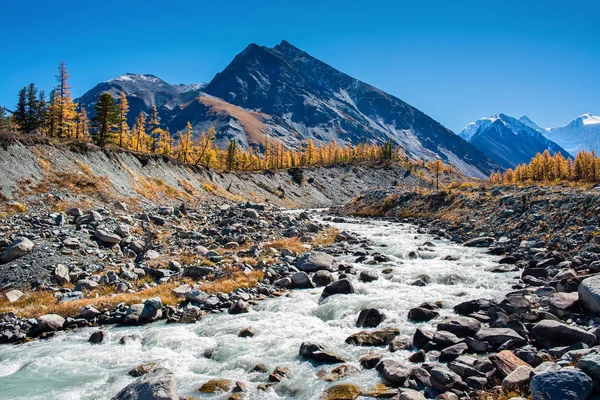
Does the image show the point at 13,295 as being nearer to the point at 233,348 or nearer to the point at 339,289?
the point at 233,348

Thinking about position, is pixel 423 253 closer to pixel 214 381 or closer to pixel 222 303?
pixel 222 303

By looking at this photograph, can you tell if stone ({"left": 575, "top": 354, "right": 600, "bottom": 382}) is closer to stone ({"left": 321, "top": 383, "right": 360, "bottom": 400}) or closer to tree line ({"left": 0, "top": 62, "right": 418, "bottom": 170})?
stone ({"left": 321, "top": 383, "right": 360, "bottom": 400})

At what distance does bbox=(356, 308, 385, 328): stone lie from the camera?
14578 mm

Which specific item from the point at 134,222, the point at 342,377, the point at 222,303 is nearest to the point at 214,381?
the point at 342,377

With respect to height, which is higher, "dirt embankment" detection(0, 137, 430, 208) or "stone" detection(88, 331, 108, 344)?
"dirt embankment" detection(0, 137, 430, 208)

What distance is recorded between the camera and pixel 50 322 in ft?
48.1

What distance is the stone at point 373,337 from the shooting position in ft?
42.3

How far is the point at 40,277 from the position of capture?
1859 centimetres

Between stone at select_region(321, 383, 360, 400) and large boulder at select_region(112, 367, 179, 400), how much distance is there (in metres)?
4.02

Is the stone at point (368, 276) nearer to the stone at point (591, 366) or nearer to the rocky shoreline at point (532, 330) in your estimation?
the rocky shoreline at point (532, 330)

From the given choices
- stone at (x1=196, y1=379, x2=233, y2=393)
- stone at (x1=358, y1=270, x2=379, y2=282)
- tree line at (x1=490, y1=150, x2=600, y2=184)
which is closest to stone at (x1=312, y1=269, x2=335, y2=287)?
stone at (x1=358, y1=270, x2=379, y2=282)

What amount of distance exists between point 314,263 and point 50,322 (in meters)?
14.6

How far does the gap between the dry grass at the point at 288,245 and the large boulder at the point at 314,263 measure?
408 centimetres

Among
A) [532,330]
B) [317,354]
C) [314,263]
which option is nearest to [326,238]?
[314,263]
